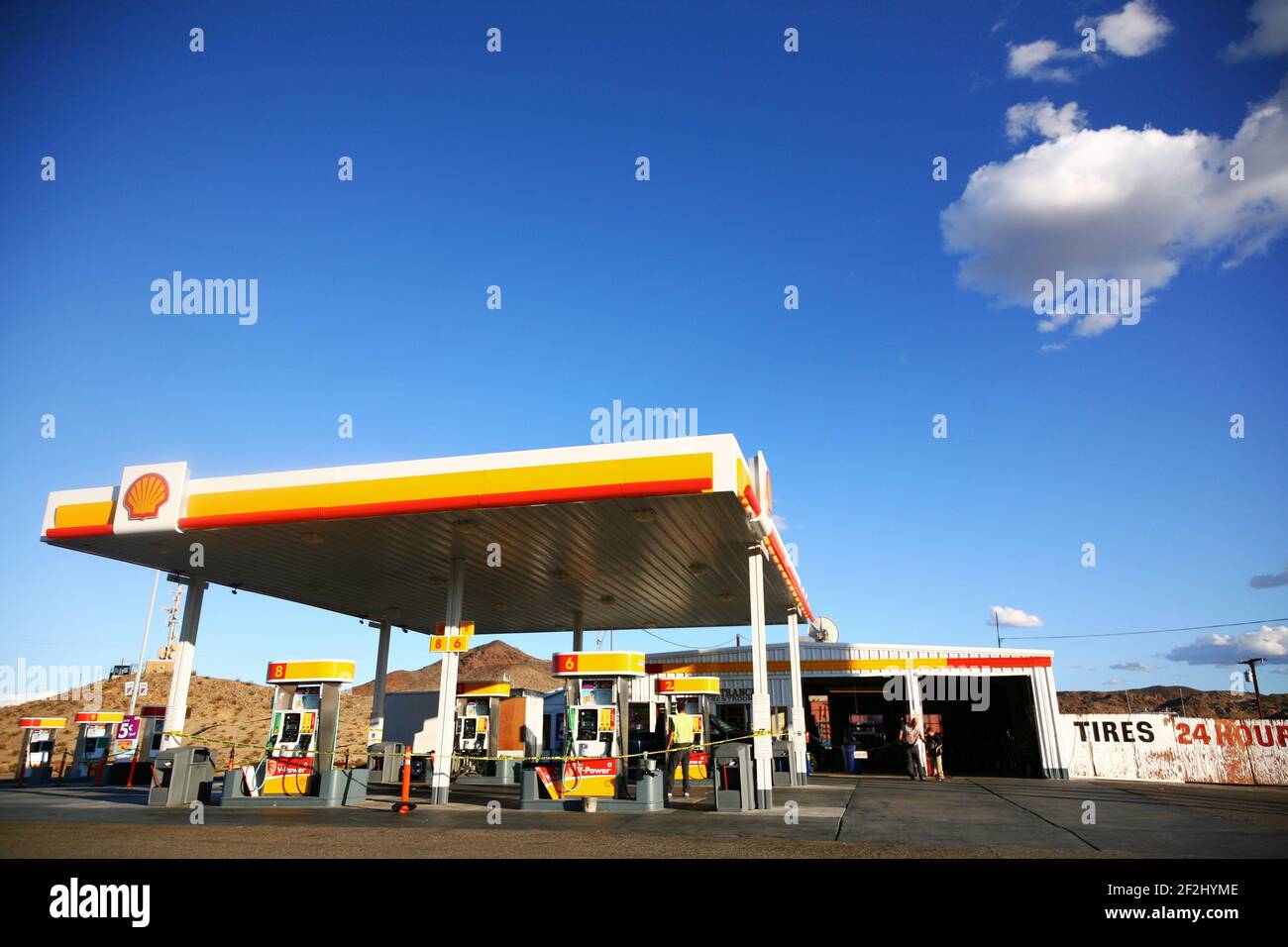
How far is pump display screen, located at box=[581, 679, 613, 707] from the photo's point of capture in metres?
16.8

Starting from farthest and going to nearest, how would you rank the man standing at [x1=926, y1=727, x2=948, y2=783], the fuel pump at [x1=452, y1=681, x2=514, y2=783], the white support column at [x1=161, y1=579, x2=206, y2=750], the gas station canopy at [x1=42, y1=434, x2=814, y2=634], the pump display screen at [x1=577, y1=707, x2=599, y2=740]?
the fuel pump at [x1=452, y1=681, x2=514, y2=783], the man standing at [x1=926, y1=727, x2=948, y2=783], the white support column at [x1=161, y1=579, x2=206, y2=750], the pump display screen at [x1=577, y1=707, x2=599, y2=740], the gas station canopy at [x1=42, y1=434, x2=814, y2=634]

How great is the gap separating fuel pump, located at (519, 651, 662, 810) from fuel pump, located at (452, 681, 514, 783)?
986 cm

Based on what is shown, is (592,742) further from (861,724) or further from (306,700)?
(861,724)

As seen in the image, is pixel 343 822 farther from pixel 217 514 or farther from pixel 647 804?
pixel 217 514

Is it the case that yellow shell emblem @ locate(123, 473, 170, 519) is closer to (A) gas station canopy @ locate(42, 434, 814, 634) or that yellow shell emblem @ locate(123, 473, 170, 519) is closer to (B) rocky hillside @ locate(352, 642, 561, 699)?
(A) gas station canopy @ locate(42, 434, 814, 634)

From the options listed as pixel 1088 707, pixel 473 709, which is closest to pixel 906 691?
pixel 473 709

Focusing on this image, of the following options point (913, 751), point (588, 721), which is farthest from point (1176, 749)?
point (588, 721)

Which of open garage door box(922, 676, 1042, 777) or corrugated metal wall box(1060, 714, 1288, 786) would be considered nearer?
corrugated metal wall box(1060, 714, 1288, 786)

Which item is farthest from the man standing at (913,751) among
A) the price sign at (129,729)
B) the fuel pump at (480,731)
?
the price sign at (129,729)

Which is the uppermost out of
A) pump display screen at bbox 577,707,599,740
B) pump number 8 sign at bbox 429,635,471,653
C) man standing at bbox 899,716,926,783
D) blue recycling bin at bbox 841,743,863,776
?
pump number 8 sign at bbox 429,635,471,653

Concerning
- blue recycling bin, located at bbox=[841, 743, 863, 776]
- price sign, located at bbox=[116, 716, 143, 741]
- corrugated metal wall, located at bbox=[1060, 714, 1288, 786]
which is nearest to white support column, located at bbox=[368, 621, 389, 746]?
price sign, located at bbox=[116, 716, 143, 741]

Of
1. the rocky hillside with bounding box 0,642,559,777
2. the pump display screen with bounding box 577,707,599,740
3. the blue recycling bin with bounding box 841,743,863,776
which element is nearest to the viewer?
the pump display screen with bounding box 577,707,599,740

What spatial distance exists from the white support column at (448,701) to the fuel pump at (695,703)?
7620mm
